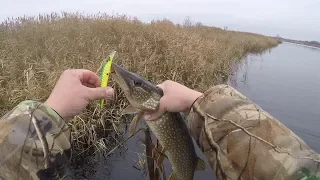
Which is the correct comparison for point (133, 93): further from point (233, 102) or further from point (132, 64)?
point (132, 64)

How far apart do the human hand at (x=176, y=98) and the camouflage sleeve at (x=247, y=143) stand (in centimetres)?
18

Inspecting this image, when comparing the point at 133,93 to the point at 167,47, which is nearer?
the point at 133,93

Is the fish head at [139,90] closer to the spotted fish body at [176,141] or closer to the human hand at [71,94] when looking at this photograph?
the spotted fish body at [176,141]

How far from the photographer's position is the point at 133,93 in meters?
2.07

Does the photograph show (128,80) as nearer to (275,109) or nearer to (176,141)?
(176,141)

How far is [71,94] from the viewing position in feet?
5.50

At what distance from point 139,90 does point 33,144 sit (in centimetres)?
88

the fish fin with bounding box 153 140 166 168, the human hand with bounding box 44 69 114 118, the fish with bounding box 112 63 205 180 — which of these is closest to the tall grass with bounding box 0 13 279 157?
the fish fin with bounding box 153 140 166 168

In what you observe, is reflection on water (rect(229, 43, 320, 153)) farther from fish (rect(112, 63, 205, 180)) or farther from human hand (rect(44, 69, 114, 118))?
human hand (rect(44, 69, 114, 118))

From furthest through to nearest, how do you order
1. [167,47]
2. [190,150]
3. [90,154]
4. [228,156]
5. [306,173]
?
[167,47] → [90,154] → [190,150] → [228,156] → [306,173]

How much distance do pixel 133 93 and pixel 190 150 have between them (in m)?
0.60

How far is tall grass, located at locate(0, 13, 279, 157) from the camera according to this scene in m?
4.32

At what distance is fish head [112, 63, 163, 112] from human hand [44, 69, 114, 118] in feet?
0.75

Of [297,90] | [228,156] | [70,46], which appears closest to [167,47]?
[70,46]
